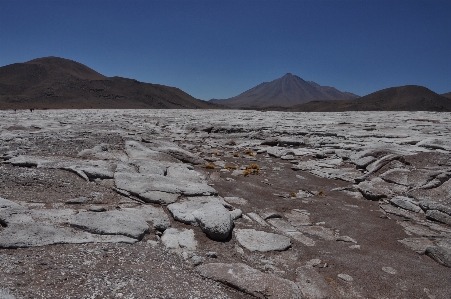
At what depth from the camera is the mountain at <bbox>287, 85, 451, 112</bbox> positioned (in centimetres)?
7606

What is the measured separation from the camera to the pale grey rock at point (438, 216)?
482 centimetres

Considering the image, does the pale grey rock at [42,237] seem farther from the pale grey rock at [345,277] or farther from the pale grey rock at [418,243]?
the pale grey rock at [418,243]

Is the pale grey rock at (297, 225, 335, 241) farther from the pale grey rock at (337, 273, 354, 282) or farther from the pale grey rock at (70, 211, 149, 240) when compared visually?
the pale grey rock at (70, 211, 149, 240)

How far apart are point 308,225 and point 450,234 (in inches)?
80.5

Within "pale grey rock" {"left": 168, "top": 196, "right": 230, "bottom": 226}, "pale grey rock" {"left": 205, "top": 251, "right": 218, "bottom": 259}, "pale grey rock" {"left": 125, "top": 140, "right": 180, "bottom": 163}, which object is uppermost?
"pale grey rock" {"left": 125, "top": 140, "right": 180, "bottom": 163}

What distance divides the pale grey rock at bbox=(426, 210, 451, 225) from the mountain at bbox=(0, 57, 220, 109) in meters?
59.4

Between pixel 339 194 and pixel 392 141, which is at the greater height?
pixel 392 141

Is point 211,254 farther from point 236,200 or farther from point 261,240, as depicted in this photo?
Result: point 236,200

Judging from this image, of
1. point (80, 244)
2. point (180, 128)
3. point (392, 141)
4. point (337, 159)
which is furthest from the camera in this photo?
point (180, 128)

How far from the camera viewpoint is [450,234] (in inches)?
175

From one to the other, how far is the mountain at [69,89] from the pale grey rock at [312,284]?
59926 mm

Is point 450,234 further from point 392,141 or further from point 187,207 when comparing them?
point 392,141

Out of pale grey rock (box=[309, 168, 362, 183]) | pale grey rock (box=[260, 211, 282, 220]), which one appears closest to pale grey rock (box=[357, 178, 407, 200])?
pale grey rock (box=[309, 168, 362, 183])

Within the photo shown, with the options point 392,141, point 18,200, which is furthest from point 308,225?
point 392,141
